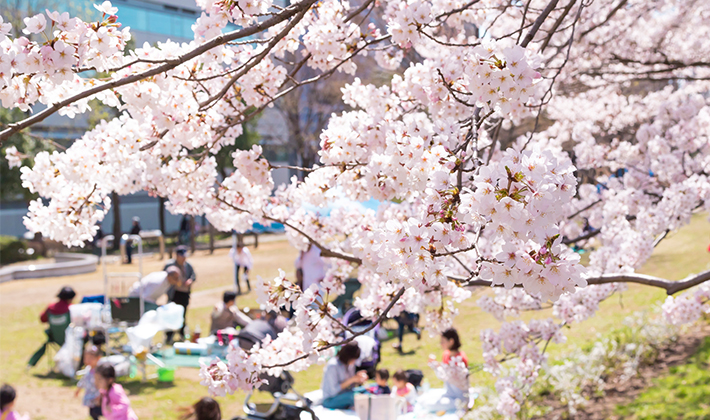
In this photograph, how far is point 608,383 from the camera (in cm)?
643

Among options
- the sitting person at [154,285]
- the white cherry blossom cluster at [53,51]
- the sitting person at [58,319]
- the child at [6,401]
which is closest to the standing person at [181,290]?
the sitting person at [154,285]

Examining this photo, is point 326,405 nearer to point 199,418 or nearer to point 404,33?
point 199,418

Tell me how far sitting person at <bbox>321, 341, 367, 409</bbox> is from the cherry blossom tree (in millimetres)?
922

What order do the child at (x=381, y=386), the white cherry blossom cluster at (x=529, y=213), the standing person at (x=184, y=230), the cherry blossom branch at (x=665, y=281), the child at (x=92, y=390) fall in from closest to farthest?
the white cherry blossom cluster at (x=529, y=213)
the cherry blossom branch at (x=665, y=281)
the child at (x=92, y=390)
the child at (x=381, y=386)
the standing person at (x=184, y=230)

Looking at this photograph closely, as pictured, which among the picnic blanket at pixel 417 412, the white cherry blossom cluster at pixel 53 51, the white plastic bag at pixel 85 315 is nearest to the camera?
the white cherry blossom cluster at pixel 53 51

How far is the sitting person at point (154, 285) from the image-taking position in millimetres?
8086

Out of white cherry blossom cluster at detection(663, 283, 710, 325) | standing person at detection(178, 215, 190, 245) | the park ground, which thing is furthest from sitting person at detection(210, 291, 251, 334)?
standing person at detection(178, 215, 190, 245)

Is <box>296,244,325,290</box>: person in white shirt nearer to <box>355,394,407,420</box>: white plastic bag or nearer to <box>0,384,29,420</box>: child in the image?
<box>355,394,407,420</box>: white plastic bag

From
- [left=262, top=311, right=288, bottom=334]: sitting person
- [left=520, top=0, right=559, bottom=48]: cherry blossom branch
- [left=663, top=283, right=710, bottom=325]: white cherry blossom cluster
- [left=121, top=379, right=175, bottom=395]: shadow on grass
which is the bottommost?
[left=121, top=379, right=175, bottom=395]: shadow on grass

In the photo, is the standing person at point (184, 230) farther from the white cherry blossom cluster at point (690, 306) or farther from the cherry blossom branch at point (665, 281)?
the cherry blossom branch at point (665, 281)

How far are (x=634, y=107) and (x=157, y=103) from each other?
9368 mm

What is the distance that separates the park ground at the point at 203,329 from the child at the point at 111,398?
0.73 m

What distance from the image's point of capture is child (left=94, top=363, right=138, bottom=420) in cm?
485

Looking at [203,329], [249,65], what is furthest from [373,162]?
[203,329]
